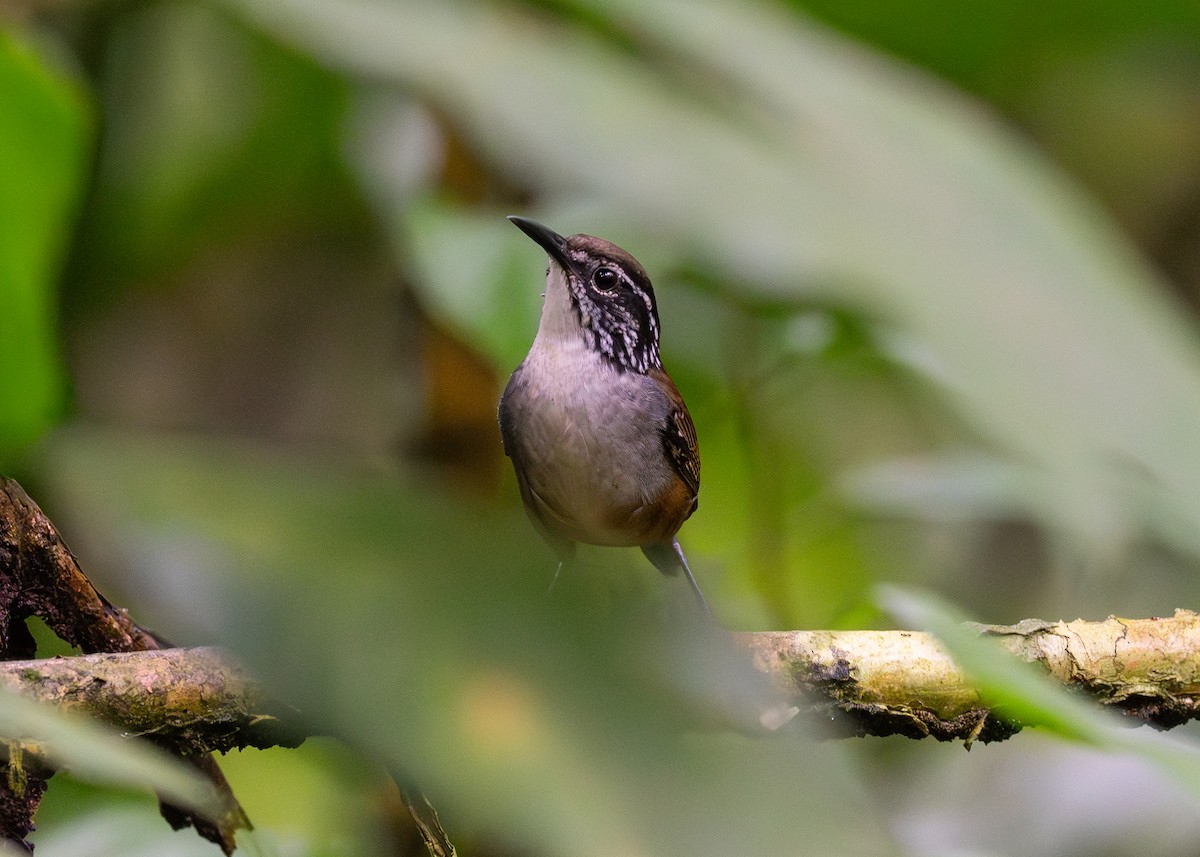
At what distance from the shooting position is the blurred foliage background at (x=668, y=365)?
841 millimetres

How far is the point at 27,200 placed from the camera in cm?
158

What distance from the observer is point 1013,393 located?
78 cm

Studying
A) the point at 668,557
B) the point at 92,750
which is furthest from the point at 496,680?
the point at 668,557

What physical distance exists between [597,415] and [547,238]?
0.37 m

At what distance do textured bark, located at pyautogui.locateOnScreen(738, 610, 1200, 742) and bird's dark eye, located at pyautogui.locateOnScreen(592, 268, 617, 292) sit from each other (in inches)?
38.6

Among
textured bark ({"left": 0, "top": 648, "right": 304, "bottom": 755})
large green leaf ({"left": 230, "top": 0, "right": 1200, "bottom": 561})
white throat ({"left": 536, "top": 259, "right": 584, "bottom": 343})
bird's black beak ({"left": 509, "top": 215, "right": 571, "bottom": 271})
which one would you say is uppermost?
large green leaf ({"left": 230, "top": 0, "right": 1200, "bottom": 561})

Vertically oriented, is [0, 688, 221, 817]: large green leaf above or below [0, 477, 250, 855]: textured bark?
above

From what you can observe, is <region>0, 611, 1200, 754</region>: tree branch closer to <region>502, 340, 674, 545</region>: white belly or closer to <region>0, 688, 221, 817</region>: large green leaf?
<region>502, 340, 674, 545</region>: white belly

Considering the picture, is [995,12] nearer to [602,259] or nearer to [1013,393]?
[602,259]

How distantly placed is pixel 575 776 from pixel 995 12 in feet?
9.44

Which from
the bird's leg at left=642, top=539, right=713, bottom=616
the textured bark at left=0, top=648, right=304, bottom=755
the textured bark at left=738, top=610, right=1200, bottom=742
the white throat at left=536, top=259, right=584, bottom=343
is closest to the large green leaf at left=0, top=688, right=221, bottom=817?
the textured bark at left=0, top=648, right=304, bottom=755

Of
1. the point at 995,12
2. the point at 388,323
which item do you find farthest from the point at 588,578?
the point at 388,323

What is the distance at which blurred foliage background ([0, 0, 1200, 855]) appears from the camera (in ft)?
2.76

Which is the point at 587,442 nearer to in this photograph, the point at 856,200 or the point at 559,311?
the point at 559,311
